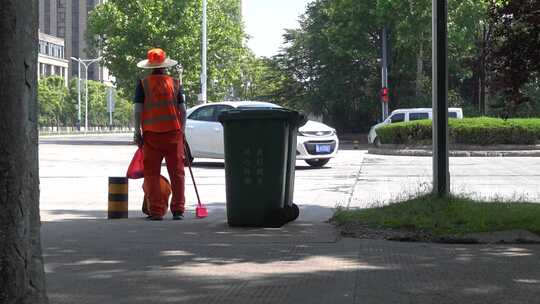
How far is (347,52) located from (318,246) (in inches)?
1389

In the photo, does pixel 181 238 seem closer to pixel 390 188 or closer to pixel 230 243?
pixel 230 243

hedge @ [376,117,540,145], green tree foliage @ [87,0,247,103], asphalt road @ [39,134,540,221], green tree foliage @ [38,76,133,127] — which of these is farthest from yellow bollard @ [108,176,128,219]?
green tree foliage @ [38,76,133,127]

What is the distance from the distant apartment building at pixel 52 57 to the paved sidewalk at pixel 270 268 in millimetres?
116775

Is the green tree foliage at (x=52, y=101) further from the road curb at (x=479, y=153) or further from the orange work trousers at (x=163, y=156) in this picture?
the orange work trousers at (x=163, y=156)

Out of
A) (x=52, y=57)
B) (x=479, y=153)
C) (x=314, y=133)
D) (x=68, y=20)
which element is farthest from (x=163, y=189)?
(x=68, y=20)

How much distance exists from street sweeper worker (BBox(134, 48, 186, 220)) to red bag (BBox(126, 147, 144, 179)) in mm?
184

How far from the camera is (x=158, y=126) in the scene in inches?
322

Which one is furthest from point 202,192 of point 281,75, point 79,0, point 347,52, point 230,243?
point 79,0

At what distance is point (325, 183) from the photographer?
13.9 m

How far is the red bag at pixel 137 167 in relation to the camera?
8.46 metres

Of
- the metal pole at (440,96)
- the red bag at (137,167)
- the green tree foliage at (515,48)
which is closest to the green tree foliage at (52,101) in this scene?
the red bag at (137,167)

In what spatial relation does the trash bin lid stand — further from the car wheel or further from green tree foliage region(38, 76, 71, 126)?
green tree foliage region(38, 76, 71, 126)

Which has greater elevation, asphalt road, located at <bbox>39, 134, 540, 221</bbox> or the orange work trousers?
the orange work trousers

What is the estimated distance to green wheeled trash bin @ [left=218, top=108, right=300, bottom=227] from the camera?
7.59 meters
